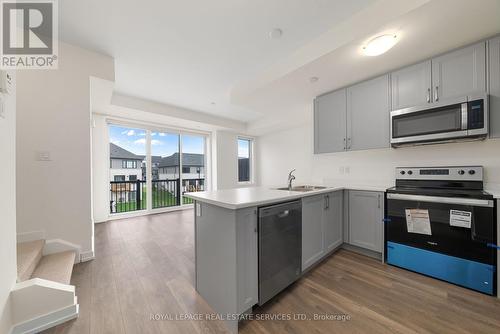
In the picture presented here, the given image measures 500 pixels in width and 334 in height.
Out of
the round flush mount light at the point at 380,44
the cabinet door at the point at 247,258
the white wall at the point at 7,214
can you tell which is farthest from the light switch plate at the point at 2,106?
the round flush mount light at the point at 380,44

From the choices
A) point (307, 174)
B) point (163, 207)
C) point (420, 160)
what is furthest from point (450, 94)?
point (163, 207)

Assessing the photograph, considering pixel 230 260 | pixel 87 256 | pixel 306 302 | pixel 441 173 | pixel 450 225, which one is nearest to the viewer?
pixel 230 260

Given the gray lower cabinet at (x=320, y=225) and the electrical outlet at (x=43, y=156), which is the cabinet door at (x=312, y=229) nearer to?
the gray lower cabinet at (x=320, y=225)

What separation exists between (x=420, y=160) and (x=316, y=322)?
2351 millimetres

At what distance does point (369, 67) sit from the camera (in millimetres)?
2236

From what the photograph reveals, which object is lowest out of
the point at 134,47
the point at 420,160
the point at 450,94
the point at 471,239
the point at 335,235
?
the point at 335,235

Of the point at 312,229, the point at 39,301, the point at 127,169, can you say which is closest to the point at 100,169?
the point at 127,169

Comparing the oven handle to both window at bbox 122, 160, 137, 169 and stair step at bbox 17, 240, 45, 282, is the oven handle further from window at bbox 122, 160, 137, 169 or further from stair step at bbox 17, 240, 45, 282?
window at bbox 122, 160, 137, 169

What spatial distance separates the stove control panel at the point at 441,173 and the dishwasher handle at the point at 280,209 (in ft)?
5.56

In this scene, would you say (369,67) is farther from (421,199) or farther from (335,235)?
(335,235)

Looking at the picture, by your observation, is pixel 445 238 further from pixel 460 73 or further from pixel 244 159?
pixel 244 159

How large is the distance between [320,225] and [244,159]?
458cm

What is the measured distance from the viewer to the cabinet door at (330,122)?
2748 mm

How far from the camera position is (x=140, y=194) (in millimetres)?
4840
